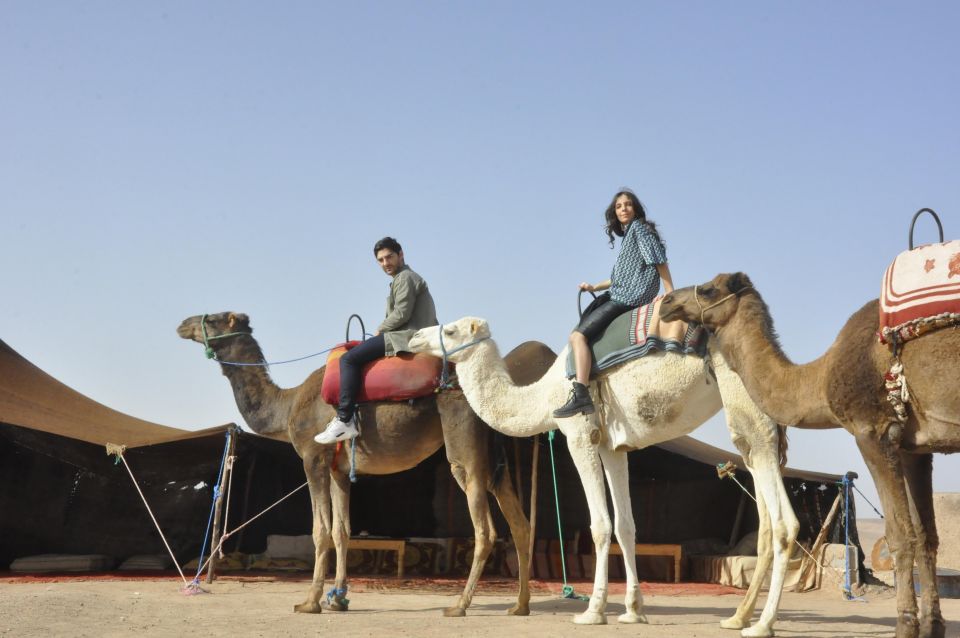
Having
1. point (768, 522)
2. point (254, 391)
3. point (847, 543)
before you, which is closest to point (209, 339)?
point (254, 391)

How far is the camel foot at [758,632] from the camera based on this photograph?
6285 millimetres

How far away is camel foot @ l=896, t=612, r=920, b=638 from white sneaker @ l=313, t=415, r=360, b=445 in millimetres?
4873

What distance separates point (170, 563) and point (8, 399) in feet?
10.3

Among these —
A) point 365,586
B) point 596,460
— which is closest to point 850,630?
point 596,460

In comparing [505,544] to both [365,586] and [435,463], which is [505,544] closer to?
[435,463]

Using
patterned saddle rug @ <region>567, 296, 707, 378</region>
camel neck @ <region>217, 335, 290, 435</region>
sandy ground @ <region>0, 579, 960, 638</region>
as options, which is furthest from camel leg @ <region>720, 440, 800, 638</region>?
camel neck @ <region>217, 335, 290, 435</region>

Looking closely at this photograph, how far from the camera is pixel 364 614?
8.20 m

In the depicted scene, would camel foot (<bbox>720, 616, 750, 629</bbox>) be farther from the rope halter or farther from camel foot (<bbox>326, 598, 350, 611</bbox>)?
the rope halter

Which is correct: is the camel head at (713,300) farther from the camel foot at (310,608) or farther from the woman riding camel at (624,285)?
the camel foot at (310,608)

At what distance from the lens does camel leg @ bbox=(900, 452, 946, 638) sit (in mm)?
5566

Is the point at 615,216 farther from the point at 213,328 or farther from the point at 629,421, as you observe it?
the point at 213,328

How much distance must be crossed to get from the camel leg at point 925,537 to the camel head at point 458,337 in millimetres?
3518

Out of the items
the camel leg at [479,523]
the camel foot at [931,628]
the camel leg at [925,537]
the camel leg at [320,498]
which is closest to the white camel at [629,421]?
the camel leg at [479,523]

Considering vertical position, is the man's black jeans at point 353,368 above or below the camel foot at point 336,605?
above
